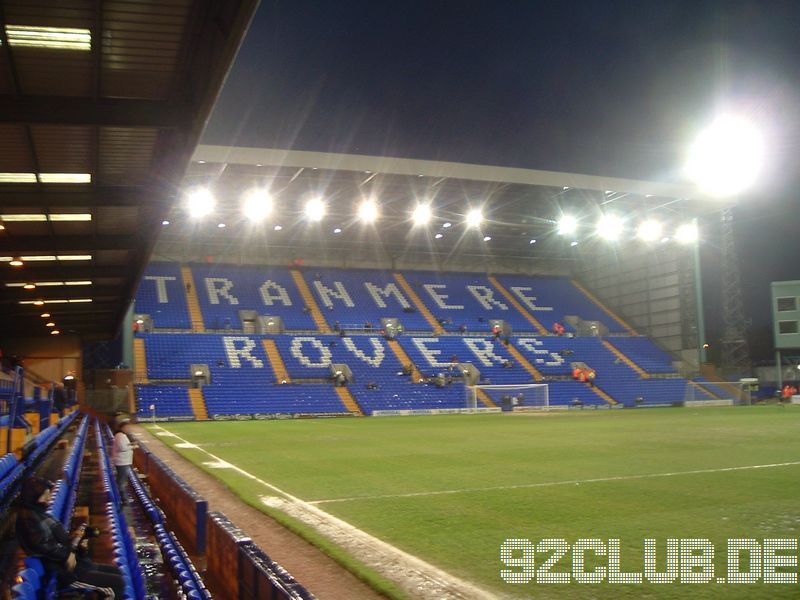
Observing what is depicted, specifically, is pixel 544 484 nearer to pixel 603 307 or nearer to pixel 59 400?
pixel 59 400

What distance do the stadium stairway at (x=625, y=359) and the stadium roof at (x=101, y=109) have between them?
1582 inches

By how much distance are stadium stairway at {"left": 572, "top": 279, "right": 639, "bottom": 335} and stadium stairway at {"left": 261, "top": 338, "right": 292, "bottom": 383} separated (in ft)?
94.6

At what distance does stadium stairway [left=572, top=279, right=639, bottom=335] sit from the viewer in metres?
54.5

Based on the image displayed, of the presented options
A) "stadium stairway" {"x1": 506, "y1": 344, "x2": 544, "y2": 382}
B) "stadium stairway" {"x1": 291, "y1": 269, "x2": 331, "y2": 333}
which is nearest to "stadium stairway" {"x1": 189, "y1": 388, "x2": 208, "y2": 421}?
"stadium stairway" {"x1": 291, "y1": 269, "x2": 331, "y2": 333}

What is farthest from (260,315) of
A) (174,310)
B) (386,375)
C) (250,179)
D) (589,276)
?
(589,276)

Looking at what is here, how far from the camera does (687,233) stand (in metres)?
46.8

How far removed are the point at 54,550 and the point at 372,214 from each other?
115 ft

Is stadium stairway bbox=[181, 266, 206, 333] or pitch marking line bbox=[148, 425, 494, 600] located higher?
stadium stairway bbox=[181, 266, 206, 333]

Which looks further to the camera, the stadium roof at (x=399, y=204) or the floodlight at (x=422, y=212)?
the floodlight at (x=422, y=212)

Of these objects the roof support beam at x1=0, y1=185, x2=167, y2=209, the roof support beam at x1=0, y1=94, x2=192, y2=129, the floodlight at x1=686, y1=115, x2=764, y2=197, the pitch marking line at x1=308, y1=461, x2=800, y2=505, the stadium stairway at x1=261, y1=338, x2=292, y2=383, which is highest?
the floodlight at x1=686, y1=115, x2=764, y2=197

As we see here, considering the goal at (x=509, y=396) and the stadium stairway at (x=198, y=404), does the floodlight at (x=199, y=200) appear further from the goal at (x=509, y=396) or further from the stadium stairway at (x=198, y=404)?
the goal at (x=509, y=396)

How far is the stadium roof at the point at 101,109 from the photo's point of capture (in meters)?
6.73

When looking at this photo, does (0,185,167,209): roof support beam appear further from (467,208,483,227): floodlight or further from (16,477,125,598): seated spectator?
(467,208,483,227): floodlight

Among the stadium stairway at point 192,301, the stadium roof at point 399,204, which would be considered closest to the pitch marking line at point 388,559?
the stadium roof at point 399,204
